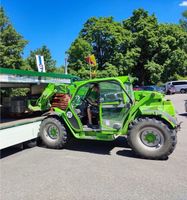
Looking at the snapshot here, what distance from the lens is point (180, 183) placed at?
4.91 metres

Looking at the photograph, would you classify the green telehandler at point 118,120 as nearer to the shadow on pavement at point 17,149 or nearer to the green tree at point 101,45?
the shadow on pavement at point 17,149

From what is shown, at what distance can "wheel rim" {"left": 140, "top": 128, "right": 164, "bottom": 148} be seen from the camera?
6.27 metres

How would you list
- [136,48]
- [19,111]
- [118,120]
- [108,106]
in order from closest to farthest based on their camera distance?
1. [118,120]
2. [108,106]
3. [19,111]
4. [136,48]

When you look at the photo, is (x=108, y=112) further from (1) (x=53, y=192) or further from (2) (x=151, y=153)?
(1) (x=53, y=192)

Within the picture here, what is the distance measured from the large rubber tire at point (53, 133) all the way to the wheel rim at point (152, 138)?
86.3 inches

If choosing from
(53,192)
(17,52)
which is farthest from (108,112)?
(17,52)

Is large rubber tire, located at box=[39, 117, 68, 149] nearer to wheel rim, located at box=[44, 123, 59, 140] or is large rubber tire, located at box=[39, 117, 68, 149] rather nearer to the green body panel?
wheel rim, located at box=[44, 123, 59, 140]

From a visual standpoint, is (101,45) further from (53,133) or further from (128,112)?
(128,112)

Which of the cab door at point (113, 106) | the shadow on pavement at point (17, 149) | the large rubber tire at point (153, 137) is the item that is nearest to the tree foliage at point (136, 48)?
the shadow on pavement at point (17, 149)

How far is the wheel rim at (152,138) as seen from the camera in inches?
247

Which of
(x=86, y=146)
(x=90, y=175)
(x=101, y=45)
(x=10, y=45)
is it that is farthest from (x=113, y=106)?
(x=101, y=45)

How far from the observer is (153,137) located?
636cm

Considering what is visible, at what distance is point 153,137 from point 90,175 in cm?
→ 186

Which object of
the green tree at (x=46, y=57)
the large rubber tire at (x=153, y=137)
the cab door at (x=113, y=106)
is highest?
the green tree at (x=46, y=57)
